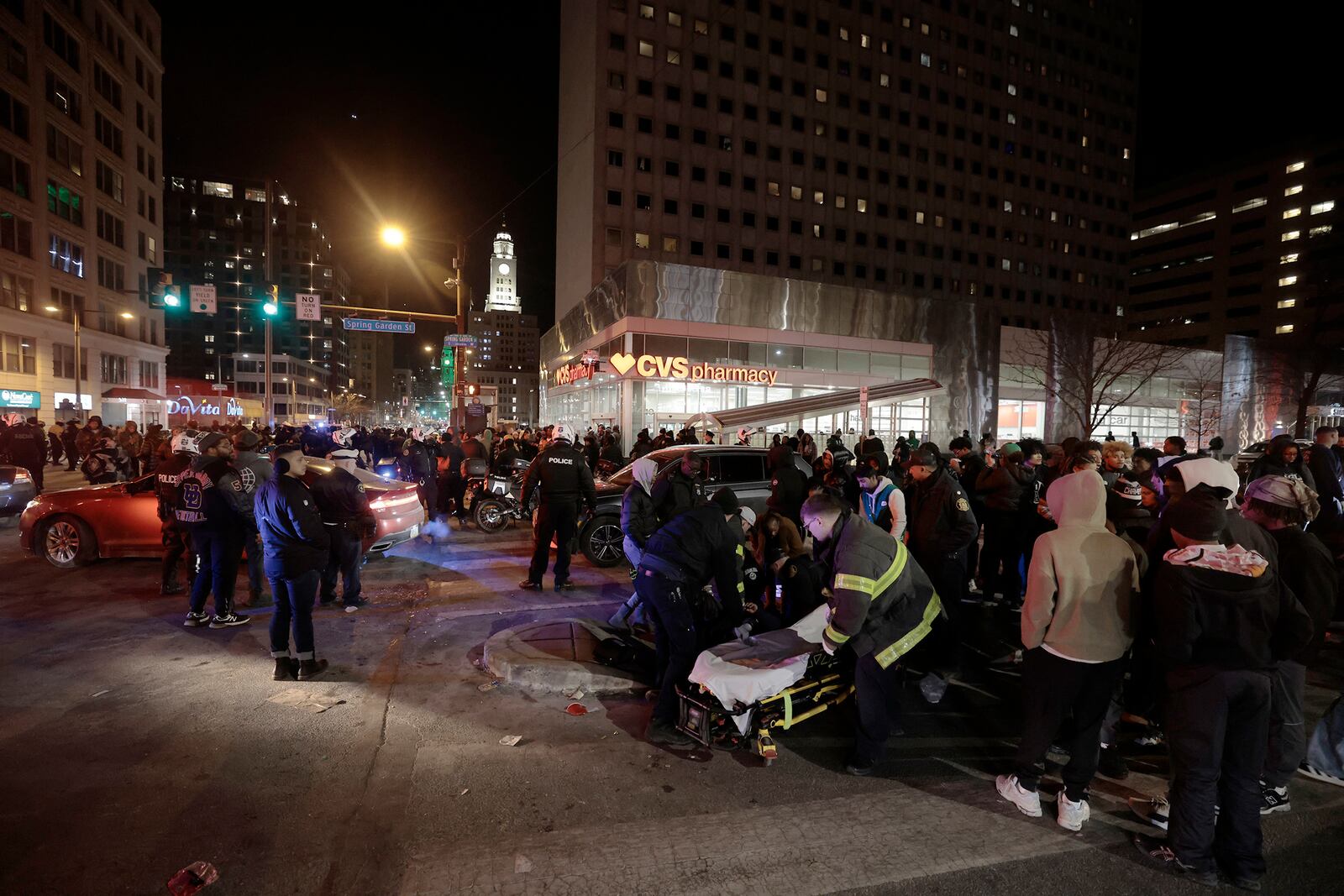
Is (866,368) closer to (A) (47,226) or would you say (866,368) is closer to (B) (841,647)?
(B) (841,647)

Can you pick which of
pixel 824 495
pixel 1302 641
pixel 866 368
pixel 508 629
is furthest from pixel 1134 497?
pixel 866 368

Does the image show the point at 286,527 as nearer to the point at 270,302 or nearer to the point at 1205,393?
the point at 270,302

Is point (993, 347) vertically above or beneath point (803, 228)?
beneath

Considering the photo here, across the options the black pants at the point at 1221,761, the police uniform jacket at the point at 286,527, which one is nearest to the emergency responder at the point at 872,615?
the black pants at the point at 1221,761

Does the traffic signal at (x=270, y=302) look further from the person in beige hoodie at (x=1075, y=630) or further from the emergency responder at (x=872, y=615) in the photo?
the person in beige hoodie at (x=1075, y=630)

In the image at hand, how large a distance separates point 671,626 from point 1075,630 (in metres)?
2.36

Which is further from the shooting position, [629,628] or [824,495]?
[629,628]

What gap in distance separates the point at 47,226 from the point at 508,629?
153 feet

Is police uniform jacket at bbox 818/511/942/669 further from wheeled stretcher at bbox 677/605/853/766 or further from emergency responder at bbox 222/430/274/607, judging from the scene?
emergency responder at bbox 222/430/274/607

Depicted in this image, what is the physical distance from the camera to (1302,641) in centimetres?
286

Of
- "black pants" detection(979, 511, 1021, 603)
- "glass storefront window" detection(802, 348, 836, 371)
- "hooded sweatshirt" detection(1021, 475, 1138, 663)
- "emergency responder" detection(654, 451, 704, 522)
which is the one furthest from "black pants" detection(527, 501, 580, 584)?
"glass storefront window" detection(802, 348, 836, 371)

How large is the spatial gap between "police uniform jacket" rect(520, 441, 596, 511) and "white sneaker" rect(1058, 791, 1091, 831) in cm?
563

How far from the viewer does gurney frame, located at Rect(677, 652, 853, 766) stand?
13.3 ft

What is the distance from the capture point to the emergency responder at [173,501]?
23.4 feet
